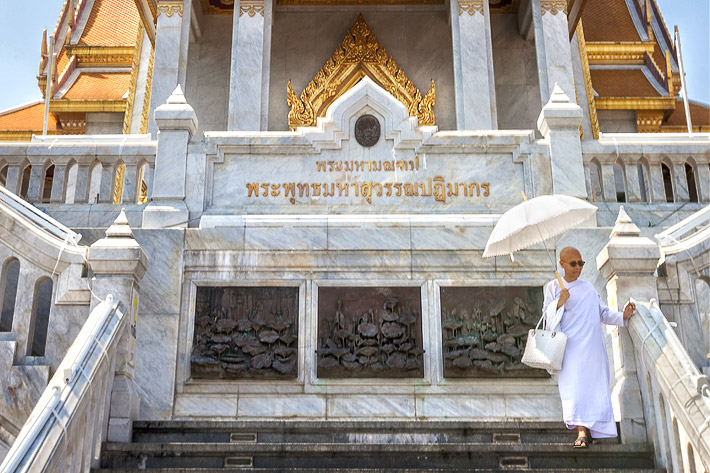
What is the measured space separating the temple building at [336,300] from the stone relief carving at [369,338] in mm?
23

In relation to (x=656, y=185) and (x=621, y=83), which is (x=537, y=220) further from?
(x=621, y=83)

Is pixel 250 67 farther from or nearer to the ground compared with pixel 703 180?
farther from the ground

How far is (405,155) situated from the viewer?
38.0ft

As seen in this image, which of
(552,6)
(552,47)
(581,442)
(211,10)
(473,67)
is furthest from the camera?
(211,10)

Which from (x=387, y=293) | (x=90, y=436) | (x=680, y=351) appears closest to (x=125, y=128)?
(x=387, y=293)

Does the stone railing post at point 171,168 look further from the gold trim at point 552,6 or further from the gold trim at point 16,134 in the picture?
the gold trim at point 16,134

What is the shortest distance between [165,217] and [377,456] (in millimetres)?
4600

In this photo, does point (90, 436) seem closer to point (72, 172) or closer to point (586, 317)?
point (586, 317)

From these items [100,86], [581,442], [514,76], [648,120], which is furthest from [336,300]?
[100,86]

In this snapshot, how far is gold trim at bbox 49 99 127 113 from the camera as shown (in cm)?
2339

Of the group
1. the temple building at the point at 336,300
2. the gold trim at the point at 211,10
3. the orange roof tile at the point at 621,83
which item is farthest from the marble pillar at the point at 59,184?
the orange roof tile at the point at 621,83

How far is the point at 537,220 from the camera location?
8609 millimetres

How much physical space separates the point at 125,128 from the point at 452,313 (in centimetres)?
1397

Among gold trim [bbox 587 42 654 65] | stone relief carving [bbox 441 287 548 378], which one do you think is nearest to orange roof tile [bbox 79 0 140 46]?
gold trim [bbox 587 42 654 65]
